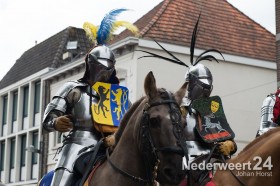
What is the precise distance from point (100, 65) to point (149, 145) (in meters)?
1.97

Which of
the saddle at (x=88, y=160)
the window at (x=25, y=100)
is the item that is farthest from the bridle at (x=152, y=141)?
the window at (x=25, y=100)

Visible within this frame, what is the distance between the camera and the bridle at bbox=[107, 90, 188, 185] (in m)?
5.20

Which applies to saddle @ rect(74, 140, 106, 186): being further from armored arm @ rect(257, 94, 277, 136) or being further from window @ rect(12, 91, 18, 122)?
window @ rect(12, 91, 18, 122)

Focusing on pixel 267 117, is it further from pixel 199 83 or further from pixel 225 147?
pixel 225 147

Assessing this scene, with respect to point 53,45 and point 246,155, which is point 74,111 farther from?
point 53,45

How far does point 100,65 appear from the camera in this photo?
7.17 metres

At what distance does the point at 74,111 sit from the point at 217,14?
71.0 ft

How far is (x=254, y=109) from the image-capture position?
86.7 feet

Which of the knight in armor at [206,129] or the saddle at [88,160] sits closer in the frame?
the saddle at [88,160]

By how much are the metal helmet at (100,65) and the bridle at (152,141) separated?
67.9 inches

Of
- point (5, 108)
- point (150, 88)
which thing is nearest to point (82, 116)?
point (150, 88)

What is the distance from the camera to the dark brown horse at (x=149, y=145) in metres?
5.17

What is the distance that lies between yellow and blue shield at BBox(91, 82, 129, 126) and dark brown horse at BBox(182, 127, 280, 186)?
129cm

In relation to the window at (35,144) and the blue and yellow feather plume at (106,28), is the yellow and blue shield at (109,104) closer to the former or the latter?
the blue and yellow feather plume at (106,28)
